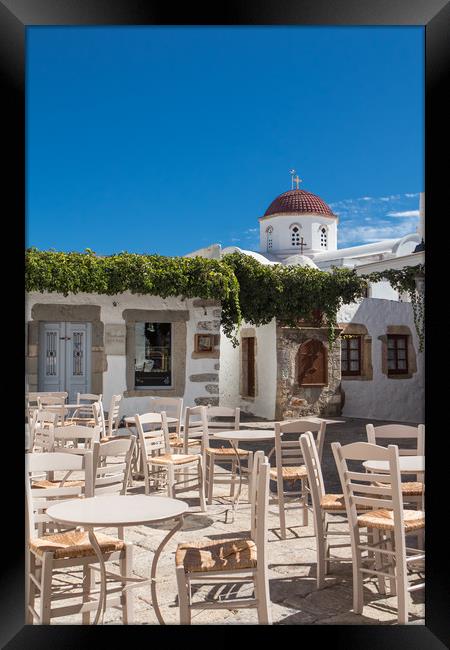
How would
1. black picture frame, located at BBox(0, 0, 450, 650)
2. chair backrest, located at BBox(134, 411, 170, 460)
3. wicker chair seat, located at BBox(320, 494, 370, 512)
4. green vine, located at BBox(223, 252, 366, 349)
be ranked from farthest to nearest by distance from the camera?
green vine, located at BBox(223, 252, 366, 349)
chair backrest, located at BBox(134, 411, 170, 460)
wicker chair seat, located at BBox(320, 494, 370, 512)
black picture frame, located at BBox(0, 0, 450, 650)

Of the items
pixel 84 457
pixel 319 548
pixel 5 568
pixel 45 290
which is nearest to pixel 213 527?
pixel 319 548

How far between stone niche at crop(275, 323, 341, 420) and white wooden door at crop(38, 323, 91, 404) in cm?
429

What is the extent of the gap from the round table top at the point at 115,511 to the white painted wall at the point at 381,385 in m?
11.6

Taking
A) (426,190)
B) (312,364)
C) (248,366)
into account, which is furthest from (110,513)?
(248,366)

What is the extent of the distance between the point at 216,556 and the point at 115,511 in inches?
19.1

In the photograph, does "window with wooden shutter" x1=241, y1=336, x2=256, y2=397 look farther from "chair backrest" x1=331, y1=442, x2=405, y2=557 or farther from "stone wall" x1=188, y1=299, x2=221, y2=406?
"chair backrest" x1=331, y1=442, x2=405, y2=557

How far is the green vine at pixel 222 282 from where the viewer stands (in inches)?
410

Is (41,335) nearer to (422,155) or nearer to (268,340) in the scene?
(268,340)

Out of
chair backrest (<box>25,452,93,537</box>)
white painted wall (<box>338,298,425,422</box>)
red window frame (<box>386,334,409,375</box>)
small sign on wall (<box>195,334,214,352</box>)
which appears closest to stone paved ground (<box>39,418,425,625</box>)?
chair backrest (<box>25,452,93,537</box>)

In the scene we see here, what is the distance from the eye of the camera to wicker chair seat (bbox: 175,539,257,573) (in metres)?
2.82

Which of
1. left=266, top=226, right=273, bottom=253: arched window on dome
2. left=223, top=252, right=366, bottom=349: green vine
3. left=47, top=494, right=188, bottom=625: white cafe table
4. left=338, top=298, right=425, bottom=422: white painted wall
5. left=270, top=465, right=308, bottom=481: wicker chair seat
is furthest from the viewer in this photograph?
left=266, top=226, right=273, bottom=253: arched window on dome

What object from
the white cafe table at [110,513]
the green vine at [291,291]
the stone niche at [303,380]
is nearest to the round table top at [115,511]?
the white cafe table at [110,513]

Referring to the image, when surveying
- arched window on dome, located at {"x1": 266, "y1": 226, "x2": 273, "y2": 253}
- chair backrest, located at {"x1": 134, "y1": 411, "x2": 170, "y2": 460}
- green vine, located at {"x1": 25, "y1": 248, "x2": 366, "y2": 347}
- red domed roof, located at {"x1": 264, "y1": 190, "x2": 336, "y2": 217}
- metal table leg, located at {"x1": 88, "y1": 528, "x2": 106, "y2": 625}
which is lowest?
metal table leg, located at {"x1": 88, "y1": 528, "x2": 106, "y2": 625}

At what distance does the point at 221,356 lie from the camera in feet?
49.8
